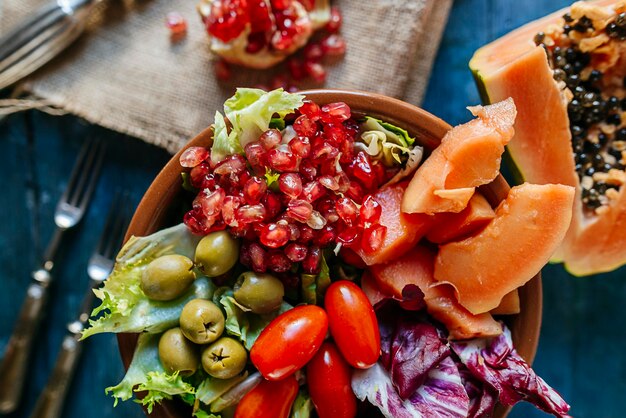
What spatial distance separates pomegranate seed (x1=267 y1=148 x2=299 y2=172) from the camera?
4.40 ft

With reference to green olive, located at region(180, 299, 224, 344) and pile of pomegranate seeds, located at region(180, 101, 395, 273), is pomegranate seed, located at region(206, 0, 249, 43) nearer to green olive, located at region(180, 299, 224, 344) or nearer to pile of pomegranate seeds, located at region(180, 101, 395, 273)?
pile of pomegranate seeds, located at region(180, 101, 395, 273)

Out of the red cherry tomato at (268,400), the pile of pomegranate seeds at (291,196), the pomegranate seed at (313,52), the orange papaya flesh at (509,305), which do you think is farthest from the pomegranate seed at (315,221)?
the pomegranate seed at (313,52)

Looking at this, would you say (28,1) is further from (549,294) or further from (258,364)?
(549,294)

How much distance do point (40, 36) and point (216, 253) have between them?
3.15 feet

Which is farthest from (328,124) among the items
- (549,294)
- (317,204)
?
(549,294)

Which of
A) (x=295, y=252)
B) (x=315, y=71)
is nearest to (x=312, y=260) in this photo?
(x=295, y=252)

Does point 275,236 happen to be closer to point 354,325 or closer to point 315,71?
point 354,325

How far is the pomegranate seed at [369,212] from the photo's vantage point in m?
1.39

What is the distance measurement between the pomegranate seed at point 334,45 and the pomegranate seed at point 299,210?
0.69m

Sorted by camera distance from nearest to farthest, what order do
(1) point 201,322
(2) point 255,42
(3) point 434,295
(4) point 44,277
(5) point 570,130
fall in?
(1) point 201,322 → (3) point 434,295 → (5) point 570,130 → (2) point 255,42 → (4) point 44,277

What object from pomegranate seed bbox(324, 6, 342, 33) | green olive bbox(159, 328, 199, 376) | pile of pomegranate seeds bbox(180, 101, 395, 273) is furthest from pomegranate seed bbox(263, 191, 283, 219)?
pomegranate seed bbox(324, 6, 342, 33)

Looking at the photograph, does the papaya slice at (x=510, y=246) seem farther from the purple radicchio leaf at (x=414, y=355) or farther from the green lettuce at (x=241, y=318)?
the green lettuce at (x=241, y=318)

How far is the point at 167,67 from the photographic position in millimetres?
1917

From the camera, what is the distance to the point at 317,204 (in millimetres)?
1411
